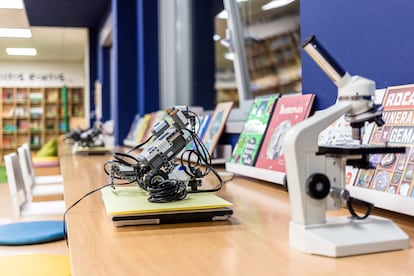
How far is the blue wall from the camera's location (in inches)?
47.1

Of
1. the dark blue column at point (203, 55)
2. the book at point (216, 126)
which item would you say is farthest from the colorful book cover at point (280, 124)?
the dark blue column at point (203, 55)

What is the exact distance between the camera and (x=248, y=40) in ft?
10.1

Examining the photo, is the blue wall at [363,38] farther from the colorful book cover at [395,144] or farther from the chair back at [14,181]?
the chair back at [14,181]

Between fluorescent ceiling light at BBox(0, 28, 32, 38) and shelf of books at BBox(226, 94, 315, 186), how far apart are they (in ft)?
17.9

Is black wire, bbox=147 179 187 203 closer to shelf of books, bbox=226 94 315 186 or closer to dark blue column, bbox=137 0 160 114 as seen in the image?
shelf of books, bbox=226 94 315 186

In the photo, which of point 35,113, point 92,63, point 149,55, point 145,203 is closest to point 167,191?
point 145,203

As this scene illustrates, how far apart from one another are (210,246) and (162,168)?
41 centimetres

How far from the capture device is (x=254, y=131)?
1856 mm

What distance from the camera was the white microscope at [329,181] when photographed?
0.79m

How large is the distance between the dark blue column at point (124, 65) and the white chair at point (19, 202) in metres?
2.18

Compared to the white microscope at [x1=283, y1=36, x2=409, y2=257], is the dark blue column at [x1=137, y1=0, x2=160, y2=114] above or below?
above

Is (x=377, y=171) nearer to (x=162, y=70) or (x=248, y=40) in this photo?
(x=248, y=40)

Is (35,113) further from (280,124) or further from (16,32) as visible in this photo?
(280,124)

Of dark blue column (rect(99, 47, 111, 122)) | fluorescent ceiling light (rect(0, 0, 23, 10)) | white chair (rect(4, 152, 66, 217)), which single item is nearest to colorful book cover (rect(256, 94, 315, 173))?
white chair (rect(4, 152, 66, 217))
